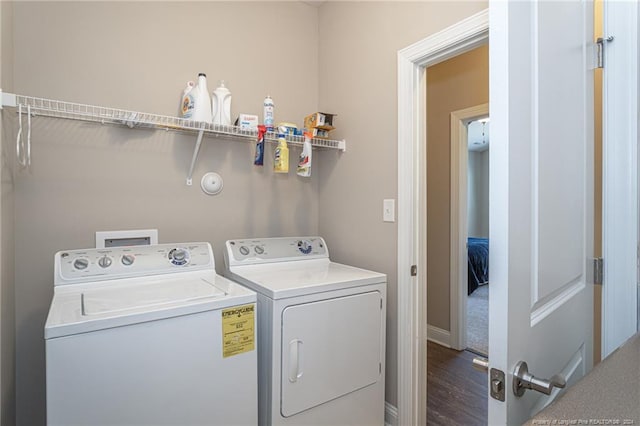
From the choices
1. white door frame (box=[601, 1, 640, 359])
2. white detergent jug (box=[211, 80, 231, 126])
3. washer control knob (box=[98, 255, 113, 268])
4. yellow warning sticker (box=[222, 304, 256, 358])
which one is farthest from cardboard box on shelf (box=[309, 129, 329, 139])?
white door frame (box=[601, 1, 640, 359])

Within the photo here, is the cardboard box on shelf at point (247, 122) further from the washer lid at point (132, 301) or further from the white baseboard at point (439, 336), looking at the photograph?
the white baseboard at point (439, 336)

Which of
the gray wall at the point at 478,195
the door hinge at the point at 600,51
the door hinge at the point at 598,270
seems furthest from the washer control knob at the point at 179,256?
the gray wall at the point at 478,195

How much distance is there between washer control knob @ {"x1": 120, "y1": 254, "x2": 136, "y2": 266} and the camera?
1526 millimetres

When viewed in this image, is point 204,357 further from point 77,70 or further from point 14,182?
point 77,70

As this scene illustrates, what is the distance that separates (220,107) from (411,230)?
1.24m

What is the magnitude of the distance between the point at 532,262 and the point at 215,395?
1149mm

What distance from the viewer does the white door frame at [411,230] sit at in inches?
69.5

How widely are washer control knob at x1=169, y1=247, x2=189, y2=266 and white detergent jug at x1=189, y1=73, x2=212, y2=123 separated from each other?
2.26 ft

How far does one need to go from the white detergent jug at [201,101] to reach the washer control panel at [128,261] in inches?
26.7

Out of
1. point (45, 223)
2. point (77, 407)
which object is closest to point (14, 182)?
point (45, 223)

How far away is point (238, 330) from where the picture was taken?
4.25 feet

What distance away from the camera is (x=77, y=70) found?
1627mm

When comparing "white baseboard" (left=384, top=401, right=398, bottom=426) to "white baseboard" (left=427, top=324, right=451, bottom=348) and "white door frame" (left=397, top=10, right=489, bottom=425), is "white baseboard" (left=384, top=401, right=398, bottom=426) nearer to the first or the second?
"white door frame" (left=397, top=10, right=489, bottom=425)

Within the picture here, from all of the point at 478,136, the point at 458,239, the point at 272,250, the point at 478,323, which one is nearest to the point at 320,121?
the point at 272,250
